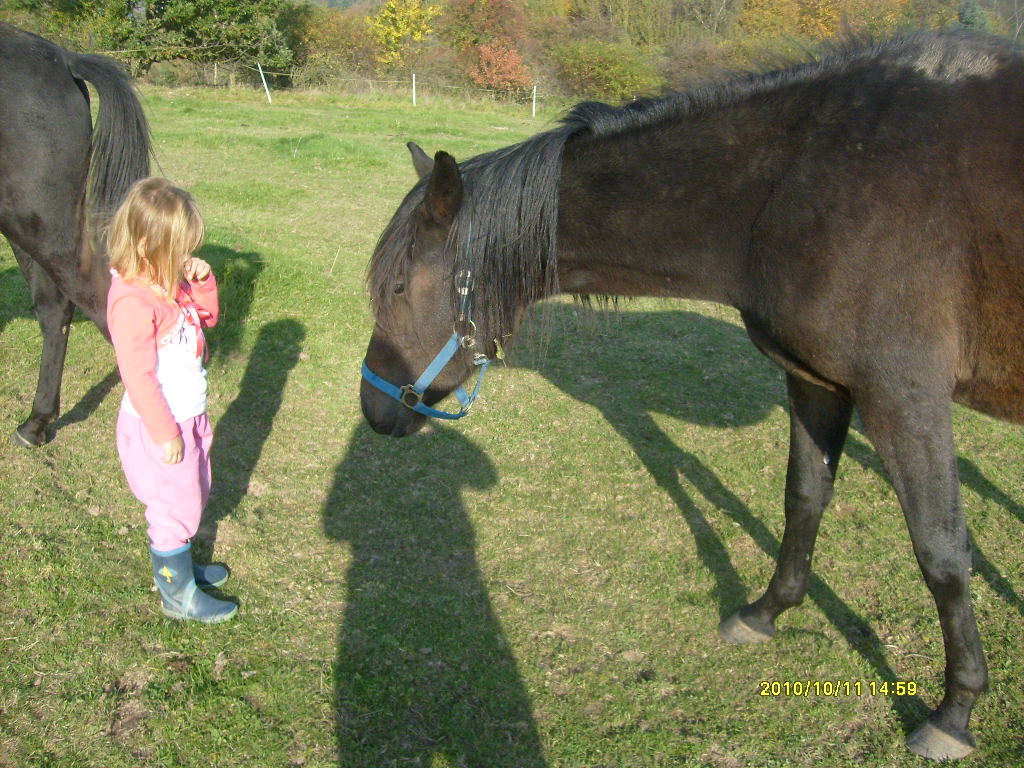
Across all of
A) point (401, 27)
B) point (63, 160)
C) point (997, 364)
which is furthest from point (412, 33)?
point (997, 364)

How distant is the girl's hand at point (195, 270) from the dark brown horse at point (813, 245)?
73cm

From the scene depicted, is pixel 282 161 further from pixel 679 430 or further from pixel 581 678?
pixel 581 678

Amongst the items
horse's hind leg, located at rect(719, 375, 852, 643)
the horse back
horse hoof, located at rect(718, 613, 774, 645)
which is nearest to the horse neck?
the horse back

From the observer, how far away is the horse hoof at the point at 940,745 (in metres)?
2.38

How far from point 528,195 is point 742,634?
190 cm

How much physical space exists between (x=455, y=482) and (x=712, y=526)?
1.36m

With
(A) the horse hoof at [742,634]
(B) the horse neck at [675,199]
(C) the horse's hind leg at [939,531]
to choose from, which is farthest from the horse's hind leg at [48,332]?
(C) the horse's hind leg at [939,531]

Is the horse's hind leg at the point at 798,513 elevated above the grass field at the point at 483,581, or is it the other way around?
the horse's hind leg at the point at 798,513

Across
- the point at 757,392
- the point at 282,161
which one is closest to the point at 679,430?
the point at 757,392

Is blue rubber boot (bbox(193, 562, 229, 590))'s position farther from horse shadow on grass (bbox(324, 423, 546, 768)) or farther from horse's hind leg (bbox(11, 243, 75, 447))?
horse's hind leg (bbox(11, 243, 75, 447))

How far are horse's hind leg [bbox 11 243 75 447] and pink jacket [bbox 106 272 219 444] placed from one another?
71.2 inches

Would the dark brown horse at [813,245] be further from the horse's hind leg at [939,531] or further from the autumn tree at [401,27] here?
the autumn tree at [401,27]

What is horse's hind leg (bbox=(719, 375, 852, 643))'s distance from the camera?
9.37ft

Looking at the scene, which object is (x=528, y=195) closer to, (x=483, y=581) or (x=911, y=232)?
(x=911, y=232)
